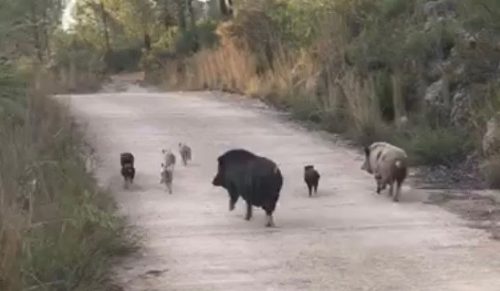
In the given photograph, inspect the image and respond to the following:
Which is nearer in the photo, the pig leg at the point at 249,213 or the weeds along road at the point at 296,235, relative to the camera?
the weeds along road at the point at 296,235

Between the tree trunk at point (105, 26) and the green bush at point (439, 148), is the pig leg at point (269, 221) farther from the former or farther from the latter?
the tree trunk at point (105, 26)

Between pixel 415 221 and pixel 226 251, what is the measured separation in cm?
201

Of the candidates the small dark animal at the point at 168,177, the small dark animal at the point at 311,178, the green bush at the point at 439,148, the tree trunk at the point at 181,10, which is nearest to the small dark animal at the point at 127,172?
the small dark animal at the point at 168,177

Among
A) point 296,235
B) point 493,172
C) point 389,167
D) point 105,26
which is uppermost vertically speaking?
point 105,26

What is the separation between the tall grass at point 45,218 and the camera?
604cm

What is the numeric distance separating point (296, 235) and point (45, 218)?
2.38 meters

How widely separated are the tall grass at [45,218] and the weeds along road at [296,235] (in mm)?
350

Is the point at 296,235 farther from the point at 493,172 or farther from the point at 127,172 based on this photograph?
the point at 127,172

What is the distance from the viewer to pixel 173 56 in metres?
42.3

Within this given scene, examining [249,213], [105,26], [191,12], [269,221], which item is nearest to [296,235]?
[269,221]

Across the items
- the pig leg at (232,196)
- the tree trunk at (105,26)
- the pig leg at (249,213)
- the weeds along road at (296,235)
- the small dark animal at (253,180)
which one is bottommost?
the weeds along road at (296,235)

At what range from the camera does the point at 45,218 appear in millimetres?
7566

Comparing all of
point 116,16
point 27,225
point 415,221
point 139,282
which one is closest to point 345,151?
point 415,221

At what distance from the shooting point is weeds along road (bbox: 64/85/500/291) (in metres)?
7.50
